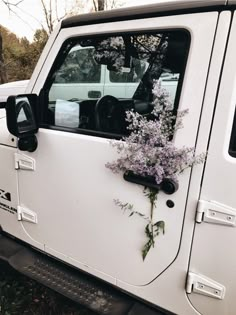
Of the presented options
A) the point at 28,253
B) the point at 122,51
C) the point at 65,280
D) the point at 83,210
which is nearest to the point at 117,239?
the point at 83,210

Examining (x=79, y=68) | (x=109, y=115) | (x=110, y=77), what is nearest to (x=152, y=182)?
(x=109, y=115)

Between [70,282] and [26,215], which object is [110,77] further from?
[70,282]

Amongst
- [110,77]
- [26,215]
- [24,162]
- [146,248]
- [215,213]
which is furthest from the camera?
[26,215]

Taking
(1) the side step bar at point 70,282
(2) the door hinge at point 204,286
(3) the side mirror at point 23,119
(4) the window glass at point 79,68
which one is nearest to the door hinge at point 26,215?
(1) the side step bar at point 70,282

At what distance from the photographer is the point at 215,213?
1446 mm

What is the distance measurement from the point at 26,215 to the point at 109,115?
0.93m

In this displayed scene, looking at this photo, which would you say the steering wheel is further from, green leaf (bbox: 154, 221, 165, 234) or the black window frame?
green leaf (bbox: 154, 221, 165, 234)

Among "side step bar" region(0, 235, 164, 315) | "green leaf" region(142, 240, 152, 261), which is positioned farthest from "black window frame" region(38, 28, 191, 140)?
"side step bar" region(0, 235, 164, 315)

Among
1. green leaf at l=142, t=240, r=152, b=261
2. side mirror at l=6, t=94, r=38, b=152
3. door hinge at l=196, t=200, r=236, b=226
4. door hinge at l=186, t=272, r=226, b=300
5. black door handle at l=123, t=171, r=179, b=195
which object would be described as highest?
side mirror at l=6, t=94, r=38, b=152

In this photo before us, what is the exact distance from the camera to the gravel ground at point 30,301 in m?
2.46

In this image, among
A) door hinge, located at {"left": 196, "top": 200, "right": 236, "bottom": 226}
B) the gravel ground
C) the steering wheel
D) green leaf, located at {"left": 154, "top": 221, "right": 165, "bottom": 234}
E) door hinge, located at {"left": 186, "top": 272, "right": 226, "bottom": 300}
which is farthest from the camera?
the gravel ground

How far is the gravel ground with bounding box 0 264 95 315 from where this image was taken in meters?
2.46

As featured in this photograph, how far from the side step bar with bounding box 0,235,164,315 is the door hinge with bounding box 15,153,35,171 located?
0.62m

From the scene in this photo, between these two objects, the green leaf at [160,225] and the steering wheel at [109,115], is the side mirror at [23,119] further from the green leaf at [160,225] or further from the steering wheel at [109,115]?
the green leaf at [160,225]
